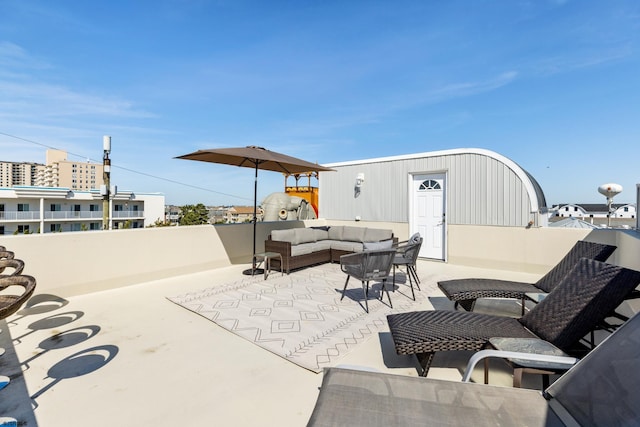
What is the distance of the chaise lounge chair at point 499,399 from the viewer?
1.18 metres

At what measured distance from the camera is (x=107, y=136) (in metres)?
8.55

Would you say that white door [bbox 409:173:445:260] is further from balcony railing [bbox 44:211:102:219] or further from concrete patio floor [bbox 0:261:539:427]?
balcony railing [bbox 44:211:102:219]

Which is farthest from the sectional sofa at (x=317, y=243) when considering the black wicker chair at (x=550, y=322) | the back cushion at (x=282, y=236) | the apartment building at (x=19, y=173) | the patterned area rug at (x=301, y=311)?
the apartment building at (x=19, y=173)

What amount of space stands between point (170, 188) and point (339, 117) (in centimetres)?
2543

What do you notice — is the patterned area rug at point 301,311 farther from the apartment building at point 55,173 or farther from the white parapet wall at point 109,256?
the apartment building at point 55,173

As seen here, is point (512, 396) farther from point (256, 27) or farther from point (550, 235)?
point (256, 27)

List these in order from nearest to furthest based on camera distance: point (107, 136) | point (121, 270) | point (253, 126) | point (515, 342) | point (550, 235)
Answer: point (515, 342), point (121, 270), point (550, 235), point (107, 136), point (253, 126)

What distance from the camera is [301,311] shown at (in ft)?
12.3

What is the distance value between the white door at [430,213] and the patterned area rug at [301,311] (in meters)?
2.30

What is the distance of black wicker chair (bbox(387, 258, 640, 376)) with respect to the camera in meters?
2.06

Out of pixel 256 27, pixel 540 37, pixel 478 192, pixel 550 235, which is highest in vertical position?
pixel 256 27

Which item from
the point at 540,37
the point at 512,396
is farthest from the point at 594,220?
the point at 512,396

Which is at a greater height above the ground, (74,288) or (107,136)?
(107,136)

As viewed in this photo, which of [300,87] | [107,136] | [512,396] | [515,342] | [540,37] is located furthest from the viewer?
[300,87]
